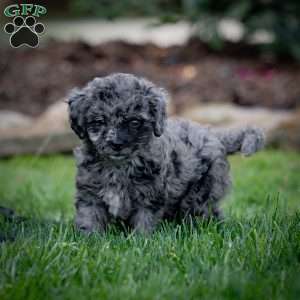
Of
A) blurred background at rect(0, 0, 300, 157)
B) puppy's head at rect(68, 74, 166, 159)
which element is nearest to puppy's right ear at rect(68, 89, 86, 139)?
puppy's head at rect(68, 74, 166, 159)

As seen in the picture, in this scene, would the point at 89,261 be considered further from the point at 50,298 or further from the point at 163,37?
the point at 163,37

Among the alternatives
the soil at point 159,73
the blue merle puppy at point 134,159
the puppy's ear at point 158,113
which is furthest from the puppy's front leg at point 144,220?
the soil at point 159,73

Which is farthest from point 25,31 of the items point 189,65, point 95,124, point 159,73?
point 189,65

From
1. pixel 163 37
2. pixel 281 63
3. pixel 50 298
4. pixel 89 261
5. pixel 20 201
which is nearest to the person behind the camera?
pixel 50 298

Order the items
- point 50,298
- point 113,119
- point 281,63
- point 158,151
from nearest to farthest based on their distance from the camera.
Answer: point 50,298
point 113,119
point 158,151
point 281,63

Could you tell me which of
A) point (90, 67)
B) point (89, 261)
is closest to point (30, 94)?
point (90, 67)

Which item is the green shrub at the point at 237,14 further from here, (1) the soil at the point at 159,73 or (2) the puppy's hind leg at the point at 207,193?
(2) the puppy's hind leg at the point at 207,193

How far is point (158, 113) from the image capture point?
493 cm

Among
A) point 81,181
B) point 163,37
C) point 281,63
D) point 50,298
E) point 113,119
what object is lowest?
point 50,298

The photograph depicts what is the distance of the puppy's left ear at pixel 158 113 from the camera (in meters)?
4.90

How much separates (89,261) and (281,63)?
900 centimetres

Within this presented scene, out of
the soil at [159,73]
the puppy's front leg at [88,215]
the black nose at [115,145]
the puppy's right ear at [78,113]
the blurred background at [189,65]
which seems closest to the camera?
the black nose at [115,145]

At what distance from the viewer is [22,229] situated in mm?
4848

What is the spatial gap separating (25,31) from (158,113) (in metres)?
1.76
